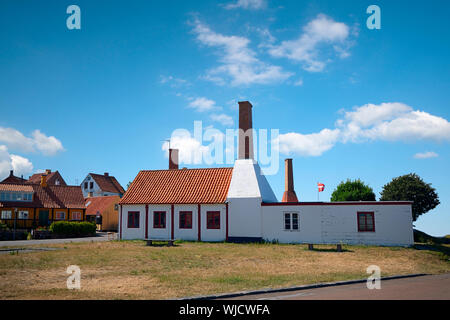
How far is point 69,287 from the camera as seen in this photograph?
10.5 meters

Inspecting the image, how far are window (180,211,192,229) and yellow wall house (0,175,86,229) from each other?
1800 centimetres

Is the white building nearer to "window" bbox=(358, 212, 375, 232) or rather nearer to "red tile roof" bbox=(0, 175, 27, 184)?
"window" bbox=(358, 212, 375, 232)

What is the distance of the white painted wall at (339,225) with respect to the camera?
23891mm

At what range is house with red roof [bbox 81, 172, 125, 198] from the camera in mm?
63344

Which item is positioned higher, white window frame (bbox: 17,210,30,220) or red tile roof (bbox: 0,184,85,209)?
red tile roof (bbox: 0,184,85,209)

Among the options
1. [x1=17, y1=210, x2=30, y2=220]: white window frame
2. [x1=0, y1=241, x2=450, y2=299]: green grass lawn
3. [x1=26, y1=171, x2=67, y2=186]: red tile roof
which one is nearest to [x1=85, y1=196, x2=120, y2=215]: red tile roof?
[x1=17, y1=210, x2=30, y2=220]: white window frame

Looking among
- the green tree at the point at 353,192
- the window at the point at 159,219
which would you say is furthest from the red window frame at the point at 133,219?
the green tree at the point at 353,192

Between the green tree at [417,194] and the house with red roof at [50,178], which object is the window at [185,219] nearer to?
the green tree at [417,194]

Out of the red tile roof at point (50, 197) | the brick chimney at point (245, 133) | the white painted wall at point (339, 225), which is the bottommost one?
the white painted wall at point (339, 225)

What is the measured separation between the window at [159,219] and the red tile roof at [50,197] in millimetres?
17312

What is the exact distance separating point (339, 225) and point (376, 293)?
1604cm
